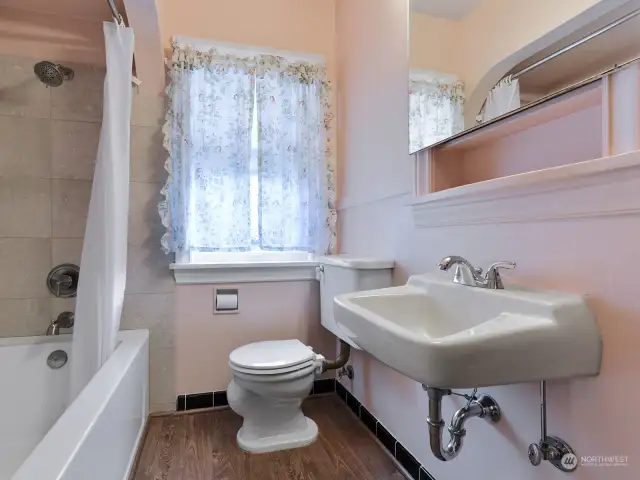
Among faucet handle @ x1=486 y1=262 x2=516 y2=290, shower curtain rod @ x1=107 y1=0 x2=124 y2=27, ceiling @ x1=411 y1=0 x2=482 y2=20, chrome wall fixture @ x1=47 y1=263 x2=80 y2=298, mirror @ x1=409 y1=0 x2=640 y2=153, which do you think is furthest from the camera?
chrome wall fixture @ x1=47 y1=263 x2=80 y2=298

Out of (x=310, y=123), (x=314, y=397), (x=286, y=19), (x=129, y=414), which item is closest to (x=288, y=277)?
(x=314, y=397)

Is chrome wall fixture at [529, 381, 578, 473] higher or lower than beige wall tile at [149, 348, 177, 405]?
higher

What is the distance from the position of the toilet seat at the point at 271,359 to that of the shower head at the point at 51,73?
159 cm

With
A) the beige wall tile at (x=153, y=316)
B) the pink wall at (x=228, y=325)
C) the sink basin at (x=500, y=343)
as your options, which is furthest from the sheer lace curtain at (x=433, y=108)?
the beige wall tile at (x=153, y=316)

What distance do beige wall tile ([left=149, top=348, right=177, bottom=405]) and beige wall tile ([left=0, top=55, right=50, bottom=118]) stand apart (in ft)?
4.35

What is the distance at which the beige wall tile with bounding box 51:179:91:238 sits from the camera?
192cm

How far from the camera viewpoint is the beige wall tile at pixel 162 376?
2025 mm

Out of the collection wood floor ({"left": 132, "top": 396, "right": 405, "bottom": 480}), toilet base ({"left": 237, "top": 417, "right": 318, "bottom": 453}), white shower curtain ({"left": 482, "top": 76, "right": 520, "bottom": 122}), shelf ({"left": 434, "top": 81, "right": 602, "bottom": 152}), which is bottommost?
wood floor ({"left": 132, "top": 396, "right": 405, "bottom": 480})

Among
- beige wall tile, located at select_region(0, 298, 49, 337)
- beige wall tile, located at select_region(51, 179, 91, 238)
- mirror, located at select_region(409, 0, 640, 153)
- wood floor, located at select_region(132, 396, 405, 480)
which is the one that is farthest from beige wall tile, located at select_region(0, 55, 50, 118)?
mirror, located at select_region(409, 0, 640, 153)

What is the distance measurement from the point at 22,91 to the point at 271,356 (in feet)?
5.76

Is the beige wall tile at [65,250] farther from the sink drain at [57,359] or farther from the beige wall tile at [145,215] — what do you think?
the sink drain at [57,359]

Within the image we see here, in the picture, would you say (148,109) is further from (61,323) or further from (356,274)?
(356,274)

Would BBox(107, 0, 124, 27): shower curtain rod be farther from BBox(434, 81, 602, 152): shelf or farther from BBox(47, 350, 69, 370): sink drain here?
BBox(47, 350, 69, 370): sink drain

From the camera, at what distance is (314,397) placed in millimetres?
2252
